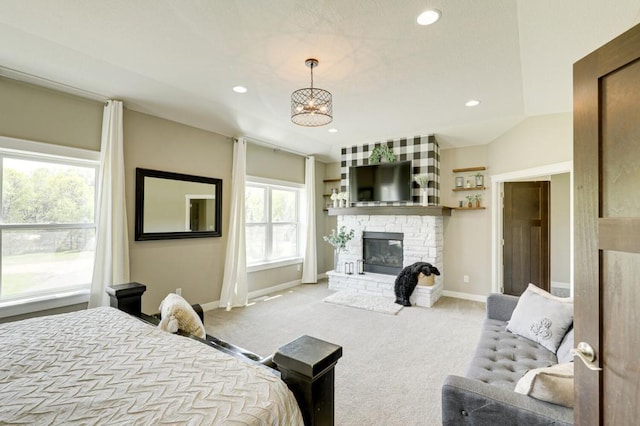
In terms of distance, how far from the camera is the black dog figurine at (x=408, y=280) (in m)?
4.61

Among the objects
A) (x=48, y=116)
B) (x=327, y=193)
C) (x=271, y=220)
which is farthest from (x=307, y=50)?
(x=327, y=193)

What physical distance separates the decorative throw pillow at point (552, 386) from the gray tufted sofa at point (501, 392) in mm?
25

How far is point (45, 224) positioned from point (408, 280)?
4546 millimetres

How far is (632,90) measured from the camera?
90 cm

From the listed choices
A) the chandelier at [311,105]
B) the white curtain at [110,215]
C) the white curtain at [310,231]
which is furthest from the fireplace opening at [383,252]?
the white curtain at [110,215]

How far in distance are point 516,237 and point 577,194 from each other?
16.5 feet

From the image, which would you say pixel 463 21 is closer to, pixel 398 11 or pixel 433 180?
pixel 398 11

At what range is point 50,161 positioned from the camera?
120 inches

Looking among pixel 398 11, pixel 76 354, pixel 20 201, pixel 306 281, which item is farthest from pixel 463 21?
pixel 306 281

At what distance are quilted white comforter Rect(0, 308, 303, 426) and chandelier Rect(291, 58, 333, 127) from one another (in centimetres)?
207

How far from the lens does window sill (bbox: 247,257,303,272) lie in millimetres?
5118

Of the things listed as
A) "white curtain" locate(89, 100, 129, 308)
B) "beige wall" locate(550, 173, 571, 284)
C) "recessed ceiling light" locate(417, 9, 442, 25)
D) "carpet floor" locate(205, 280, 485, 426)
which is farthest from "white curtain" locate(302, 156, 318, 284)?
"beige wall" locate(550, 173, 571, 284)

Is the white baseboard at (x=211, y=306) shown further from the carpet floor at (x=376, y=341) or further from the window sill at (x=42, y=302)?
the window sill at (x=42, y=302)

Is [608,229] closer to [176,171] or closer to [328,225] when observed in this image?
[176,171]
